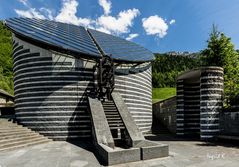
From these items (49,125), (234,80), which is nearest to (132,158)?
(49,125)

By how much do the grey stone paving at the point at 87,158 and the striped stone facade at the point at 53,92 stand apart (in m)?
3.28

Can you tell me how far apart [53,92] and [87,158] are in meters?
7.14

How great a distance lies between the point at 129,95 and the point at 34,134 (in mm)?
7623

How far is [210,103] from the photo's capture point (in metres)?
17.6

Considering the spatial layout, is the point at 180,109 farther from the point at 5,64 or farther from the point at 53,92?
the point at 5,64

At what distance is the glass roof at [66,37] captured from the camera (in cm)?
1761

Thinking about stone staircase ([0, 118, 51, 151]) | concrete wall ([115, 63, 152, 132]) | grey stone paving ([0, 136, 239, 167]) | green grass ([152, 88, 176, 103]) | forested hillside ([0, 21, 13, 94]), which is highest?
forested hillside ([0, 21, 13, 94])

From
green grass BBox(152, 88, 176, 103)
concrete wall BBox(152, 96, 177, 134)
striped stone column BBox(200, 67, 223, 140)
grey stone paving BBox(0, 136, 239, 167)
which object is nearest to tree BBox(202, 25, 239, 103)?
concrete wall BBox(152, 96, 177, 134)

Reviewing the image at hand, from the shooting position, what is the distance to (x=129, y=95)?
66.8 feet

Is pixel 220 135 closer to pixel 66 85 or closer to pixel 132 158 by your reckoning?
pixel 132 158

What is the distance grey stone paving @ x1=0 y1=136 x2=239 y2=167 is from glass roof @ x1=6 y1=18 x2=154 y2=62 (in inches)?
277

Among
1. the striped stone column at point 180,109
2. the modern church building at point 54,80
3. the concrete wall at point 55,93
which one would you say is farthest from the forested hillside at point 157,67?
the concrete wall at point 55,93

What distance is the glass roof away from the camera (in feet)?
57.8

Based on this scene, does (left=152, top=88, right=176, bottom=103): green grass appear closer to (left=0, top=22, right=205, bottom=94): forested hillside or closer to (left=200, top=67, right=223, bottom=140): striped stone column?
(left=0, top=22, right=205, bottom=94): forested hillside
